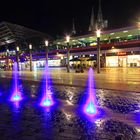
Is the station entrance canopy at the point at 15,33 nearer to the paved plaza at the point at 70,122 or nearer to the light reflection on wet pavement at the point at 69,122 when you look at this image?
the paved plaza at the point at 70,122

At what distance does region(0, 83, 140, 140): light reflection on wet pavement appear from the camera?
5074 mm

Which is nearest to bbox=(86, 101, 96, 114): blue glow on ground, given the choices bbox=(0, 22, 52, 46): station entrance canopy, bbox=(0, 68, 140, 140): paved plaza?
bbox=(0, 68, 140, 140): paved plaza

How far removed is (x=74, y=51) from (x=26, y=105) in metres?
47.0

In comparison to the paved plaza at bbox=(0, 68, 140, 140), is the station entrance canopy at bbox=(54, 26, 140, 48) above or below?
above

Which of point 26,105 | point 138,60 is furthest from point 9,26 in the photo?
point 26,105

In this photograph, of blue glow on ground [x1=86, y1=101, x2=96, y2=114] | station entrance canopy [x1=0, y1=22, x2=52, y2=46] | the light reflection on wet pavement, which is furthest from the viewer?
station entrance canopy [x1=0, y1=22, x2=52, y2=46]

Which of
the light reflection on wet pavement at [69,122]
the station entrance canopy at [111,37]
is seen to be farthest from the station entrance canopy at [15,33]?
the light reflection on wet pavement at [69,122]

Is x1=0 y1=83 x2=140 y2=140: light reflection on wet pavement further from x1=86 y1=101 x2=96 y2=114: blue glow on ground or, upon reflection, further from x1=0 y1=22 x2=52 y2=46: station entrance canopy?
x1=0 y1=22 x2=52 y2=46: station entrance canopy

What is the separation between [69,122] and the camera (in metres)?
6.13

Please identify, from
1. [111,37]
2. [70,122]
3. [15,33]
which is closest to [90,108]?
[70,122]

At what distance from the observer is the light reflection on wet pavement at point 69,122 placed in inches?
200

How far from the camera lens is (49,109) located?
7.85 m

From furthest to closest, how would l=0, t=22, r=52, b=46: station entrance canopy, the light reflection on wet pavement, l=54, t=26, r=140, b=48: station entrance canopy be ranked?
l=0, t=22, r=52, b=46: station entrance canopy
l=54, t=26, r=140, b=48: station entrance canopy
the light reflection on wet pavement

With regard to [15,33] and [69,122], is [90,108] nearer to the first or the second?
[69,122]
